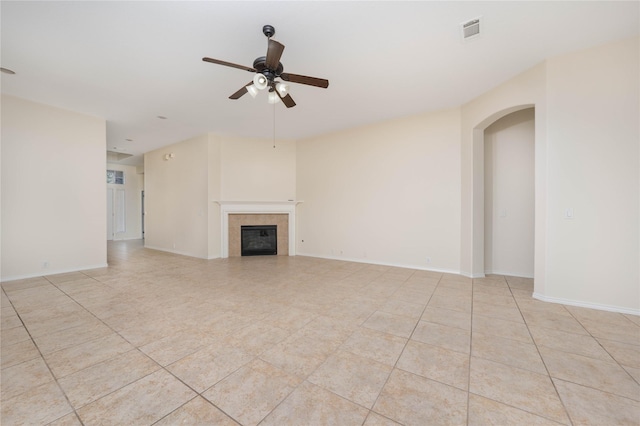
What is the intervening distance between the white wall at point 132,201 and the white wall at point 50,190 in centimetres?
544

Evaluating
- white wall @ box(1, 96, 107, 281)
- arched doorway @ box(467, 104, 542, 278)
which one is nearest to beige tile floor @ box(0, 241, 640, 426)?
arched doorway @ box(467, 104, 542, 278)

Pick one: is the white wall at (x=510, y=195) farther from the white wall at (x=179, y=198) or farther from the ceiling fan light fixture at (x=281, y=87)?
the white wall at (x=179, y=198)

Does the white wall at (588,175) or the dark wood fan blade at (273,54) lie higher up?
the dark wood fan blade at (273,54)

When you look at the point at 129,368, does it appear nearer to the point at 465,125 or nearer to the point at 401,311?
the point at 401,311

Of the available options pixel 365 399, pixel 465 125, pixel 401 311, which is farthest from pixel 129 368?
pixel 465 125

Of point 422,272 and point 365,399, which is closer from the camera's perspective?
point 365,399

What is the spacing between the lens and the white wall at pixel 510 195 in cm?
417

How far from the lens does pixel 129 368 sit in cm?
181

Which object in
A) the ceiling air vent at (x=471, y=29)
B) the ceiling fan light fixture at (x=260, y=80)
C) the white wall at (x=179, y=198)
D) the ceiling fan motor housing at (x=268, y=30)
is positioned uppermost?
the ceiling air vent at (x=471, y=29)

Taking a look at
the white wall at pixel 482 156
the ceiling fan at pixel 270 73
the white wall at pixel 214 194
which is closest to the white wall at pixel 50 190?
the white wall at pixel 214 194

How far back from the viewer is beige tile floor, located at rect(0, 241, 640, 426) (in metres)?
1.43

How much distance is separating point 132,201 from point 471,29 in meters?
11.6

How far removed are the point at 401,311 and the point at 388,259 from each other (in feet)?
7.89

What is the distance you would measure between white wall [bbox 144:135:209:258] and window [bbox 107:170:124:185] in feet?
8.83
